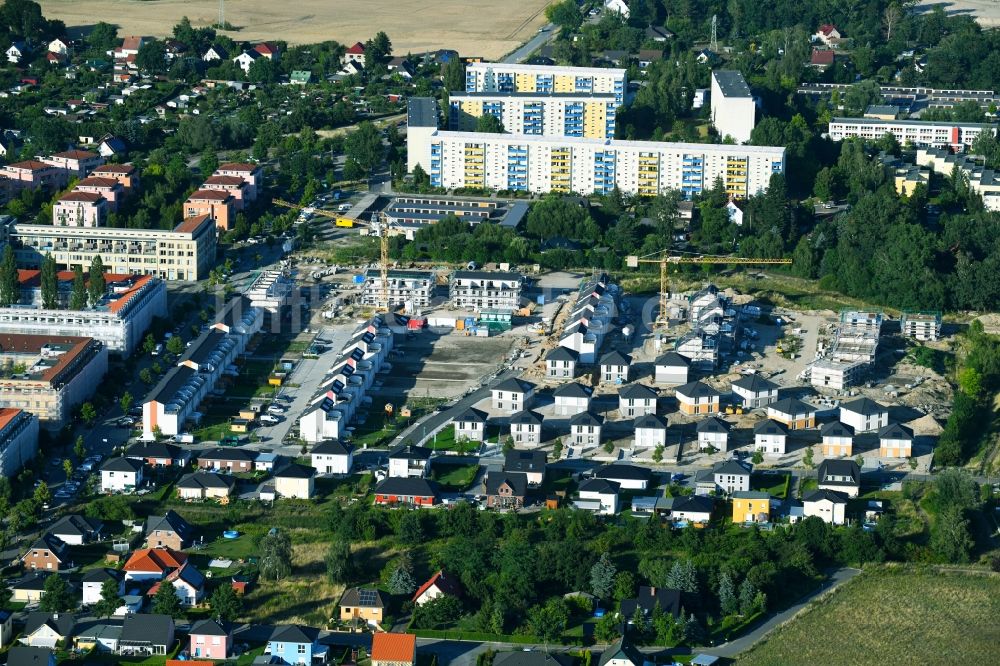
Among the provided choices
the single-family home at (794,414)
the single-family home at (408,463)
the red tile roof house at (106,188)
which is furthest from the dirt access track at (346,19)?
the single-family home at (408,463)

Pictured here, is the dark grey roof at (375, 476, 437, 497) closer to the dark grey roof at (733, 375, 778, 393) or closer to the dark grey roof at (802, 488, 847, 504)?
the dark grey roof at (802, 488, 847, 504)

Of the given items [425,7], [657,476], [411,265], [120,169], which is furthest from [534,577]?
[425,7]

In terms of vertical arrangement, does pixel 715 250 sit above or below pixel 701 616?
above

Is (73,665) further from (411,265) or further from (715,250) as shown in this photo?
(715,250)

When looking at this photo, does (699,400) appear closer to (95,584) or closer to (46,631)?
(95,584)

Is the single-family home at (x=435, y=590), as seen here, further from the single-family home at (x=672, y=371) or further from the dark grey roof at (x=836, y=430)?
the single-family home at (x=672, y=371)

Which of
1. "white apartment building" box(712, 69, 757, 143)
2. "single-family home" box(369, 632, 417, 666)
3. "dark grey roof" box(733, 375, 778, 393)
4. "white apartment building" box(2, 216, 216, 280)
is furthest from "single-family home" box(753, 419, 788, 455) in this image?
"white apartment building" box(712, 69, 757, 143)

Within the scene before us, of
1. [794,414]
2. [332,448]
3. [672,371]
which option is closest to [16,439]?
[332,448]

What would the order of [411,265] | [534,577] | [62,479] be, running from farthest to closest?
[411,265], [62,479], [534,577]
